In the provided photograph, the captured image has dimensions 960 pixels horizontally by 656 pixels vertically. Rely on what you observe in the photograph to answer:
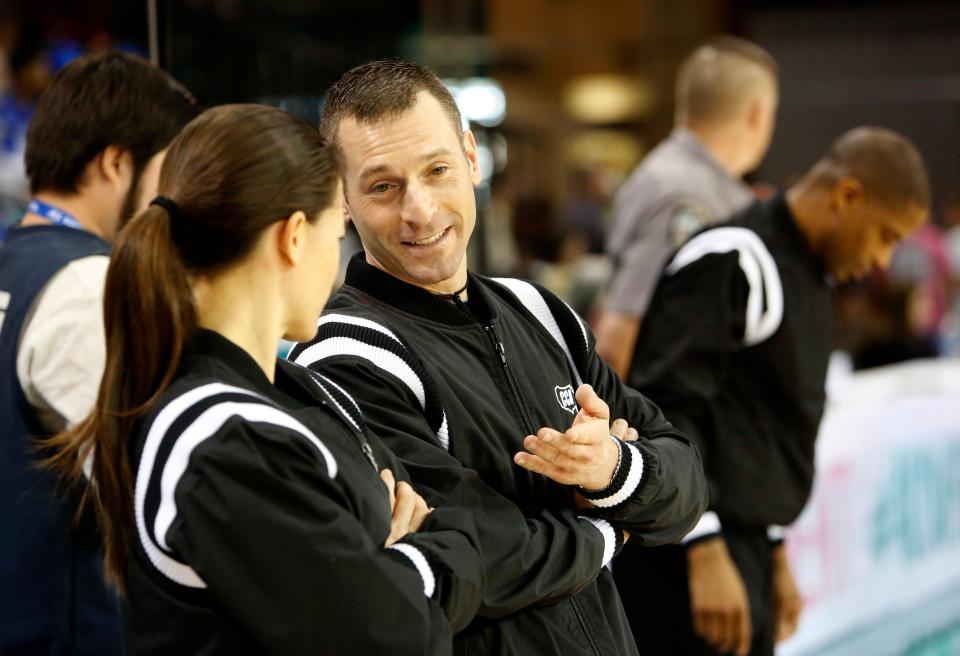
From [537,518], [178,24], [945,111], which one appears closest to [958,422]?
[178,24]

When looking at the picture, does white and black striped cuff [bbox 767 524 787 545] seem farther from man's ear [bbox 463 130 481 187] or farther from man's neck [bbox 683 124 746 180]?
man's neck [bbox 683 124 746 180]

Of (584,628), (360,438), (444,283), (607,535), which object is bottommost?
(584,628)

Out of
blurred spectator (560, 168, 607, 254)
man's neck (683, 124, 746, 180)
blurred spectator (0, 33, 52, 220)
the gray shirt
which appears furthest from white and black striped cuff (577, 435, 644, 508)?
blurred spectator (560, 168, 607, 254)

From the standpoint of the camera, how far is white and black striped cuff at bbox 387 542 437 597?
4.54ft

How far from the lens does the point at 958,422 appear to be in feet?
17.1

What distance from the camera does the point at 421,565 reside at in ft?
4.58

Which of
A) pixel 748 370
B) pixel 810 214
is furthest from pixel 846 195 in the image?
pixel 748 370

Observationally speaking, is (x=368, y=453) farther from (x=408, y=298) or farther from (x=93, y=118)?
(x=93, y=118)

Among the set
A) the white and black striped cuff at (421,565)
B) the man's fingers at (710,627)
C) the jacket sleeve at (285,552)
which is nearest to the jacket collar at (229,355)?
the jacket sleeve at (285,552)

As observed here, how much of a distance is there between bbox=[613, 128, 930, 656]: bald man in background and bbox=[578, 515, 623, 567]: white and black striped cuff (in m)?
0.85

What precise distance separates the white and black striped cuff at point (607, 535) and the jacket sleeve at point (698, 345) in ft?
2.71

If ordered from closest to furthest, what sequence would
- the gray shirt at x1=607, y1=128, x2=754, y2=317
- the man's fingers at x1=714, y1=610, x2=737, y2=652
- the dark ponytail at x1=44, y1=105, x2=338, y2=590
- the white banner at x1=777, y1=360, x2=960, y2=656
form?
the dark ponytail at x1=44, y1=105, x2=338, y2=590 < the man's fingers at x1=714, y1=610, x2=737, y2=652 < the gray shirt at x1=607, y1=128, x2=754, y2=317 < the white banner at x1=777, y1=360, x2=960, y2=656

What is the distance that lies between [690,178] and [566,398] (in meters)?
2.12

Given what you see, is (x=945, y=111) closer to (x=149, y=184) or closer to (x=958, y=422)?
(x=958, y=422)
